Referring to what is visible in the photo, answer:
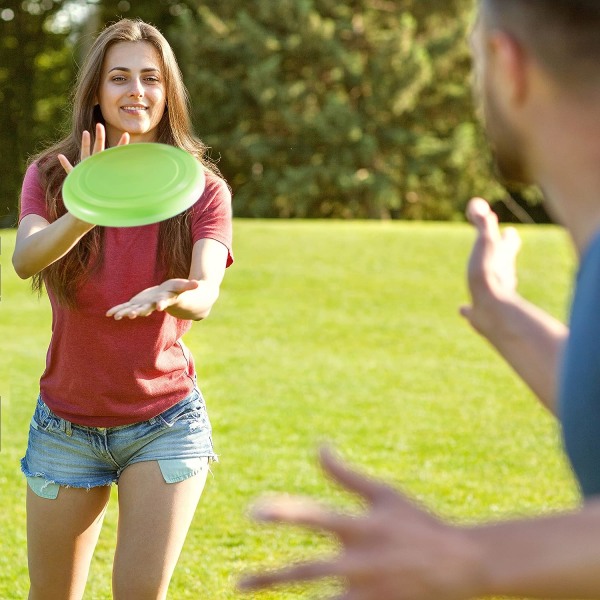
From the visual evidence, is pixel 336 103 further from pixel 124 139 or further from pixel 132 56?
pixel 124 139

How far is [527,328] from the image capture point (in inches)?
65.5

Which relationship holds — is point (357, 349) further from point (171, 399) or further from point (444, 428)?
point (171, 399)

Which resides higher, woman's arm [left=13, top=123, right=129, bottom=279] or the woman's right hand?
the woman's right hand

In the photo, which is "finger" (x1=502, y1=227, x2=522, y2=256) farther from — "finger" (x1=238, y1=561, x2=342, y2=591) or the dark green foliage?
the dark green foliage

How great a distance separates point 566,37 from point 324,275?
11938 millimetres

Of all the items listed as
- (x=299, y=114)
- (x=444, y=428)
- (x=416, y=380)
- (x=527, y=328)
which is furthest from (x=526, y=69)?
(x=299, y=114)

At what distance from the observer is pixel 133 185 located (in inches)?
105

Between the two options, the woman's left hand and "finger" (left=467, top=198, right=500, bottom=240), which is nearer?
"finger" (left=467, top=198, right=500, bottom=240)

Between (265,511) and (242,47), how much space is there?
29.0m

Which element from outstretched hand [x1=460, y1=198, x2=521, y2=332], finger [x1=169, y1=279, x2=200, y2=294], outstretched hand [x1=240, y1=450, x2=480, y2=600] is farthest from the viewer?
finger [x1=169, y1=279, x2=200, y2=294]

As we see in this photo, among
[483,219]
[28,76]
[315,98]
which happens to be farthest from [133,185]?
[28,76]

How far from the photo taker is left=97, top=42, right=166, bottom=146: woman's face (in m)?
2.99

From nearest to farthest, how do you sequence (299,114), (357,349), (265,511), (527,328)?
(265,511) < (527,328) < (357,349) < (299,114)

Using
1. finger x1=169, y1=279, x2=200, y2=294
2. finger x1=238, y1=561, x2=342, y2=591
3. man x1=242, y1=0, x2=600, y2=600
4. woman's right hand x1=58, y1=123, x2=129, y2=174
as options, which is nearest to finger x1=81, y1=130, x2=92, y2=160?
woman's right hand x1=58, y1=123, x2=129, y2=174
